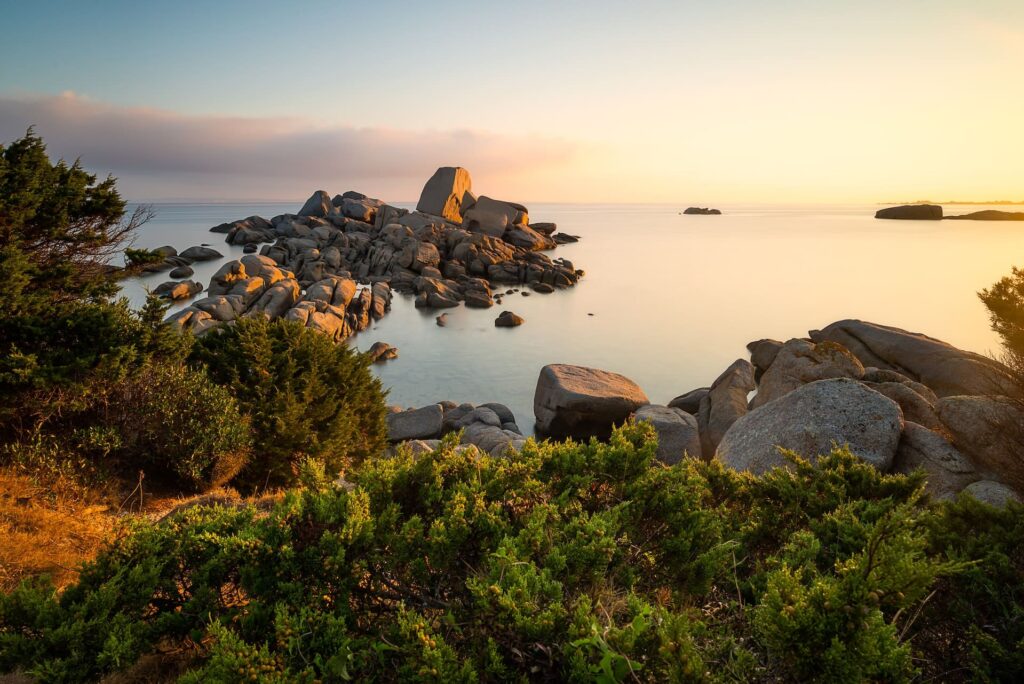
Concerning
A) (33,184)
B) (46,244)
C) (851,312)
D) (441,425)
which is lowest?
(441,425)

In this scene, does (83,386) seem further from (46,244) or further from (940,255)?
(940,255)

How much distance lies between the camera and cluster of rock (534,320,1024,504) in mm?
10000

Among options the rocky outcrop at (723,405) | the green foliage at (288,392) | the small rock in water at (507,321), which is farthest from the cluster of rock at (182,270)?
the rocky outcrop at (723,405)

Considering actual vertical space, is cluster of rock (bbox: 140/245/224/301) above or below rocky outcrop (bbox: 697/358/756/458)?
above

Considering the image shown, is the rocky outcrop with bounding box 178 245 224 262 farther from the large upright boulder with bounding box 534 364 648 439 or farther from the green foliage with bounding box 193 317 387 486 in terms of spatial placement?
the green foliage with bounding box 193 317 387 486

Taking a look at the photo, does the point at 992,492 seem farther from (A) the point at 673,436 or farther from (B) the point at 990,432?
(A) the point at 673,436

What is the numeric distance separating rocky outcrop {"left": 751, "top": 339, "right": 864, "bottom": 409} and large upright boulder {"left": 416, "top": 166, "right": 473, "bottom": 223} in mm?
69627

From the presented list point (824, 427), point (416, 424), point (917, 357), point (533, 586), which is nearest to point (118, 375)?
point (533, 586)

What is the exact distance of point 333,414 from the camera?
39.6 ft

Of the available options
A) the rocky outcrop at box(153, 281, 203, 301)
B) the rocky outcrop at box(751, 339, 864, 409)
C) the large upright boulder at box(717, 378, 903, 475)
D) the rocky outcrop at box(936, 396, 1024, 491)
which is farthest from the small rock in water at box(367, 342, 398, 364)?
the rocky outcrop at box(936, 396, 1024, 491)

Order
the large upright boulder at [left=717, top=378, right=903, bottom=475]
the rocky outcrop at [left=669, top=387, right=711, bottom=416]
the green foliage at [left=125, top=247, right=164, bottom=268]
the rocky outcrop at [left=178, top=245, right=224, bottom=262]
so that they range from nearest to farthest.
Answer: the large upright boulder at [left=717, top=378, right=903, bottom=475], the green foliage at [left=125, top=247, right=164, bottom=268], the rocky outcrop at [left=669, top=387, right=711, bottom=416], the rocky outcrop at [left=178, top=245, right=224, bottom=262]

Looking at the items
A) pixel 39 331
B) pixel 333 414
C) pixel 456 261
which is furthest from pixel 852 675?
pixel 456 261

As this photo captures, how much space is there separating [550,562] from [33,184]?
13086 millimetres

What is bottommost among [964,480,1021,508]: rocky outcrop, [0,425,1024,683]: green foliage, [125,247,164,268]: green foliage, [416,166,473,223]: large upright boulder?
[964,480,1021,508]: rocky outcrop
